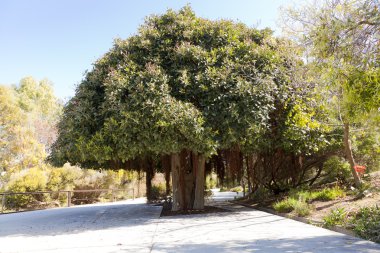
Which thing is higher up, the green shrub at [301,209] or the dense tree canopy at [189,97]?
the dense tree canopy at [189,97]

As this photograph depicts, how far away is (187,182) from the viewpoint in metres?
11.7

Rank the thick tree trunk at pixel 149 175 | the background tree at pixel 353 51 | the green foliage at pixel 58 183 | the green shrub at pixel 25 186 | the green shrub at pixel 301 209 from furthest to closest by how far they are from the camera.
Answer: the green foliage at pixel 58 183 < the green shrub at pixel 25 186 < the thick tree trunk at pixel 149 175 < the green shrub at pixel 301 209 < the background tree at pixel 353 51

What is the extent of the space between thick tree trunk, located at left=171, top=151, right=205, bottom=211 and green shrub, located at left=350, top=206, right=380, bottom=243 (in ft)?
18.5

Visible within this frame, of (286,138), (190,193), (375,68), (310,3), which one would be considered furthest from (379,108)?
(190,193)

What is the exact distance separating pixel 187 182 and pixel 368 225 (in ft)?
23.1

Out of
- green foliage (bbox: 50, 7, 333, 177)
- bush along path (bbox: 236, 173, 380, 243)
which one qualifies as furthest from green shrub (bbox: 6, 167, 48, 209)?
bush along path (bbox: 236, 173, 380, 243)

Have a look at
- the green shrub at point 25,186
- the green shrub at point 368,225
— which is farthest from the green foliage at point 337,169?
the green shrub at point 25,186

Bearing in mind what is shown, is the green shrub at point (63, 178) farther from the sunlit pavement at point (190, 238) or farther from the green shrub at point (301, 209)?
the green shrub at point (301, 209)

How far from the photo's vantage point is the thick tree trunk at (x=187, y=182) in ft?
36.3

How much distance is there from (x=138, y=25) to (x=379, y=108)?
7.98 meters

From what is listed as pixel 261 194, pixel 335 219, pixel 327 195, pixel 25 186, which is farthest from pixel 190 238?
pixel 25 186

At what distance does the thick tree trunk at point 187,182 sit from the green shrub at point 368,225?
565 centimetres

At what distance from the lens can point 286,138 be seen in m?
10.2

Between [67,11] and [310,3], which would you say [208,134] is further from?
[67,11]
